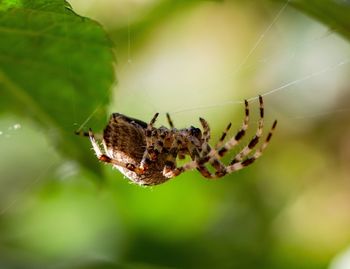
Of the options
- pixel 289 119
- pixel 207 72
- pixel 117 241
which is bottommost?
pixel 117 241

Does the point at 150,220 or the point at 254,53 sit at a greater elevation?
the point at 254,53

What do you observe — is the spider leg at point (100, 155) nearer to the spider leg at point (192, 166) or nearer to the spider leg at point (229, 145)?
the spider leg at point (192, 166)

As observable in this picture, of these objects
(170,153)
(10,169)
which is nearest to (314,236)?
(170,153)

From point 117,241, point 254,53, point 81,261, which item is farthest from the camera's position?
point 254,53

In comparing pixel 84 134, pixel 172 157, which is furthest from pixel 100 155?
pixel 172 157

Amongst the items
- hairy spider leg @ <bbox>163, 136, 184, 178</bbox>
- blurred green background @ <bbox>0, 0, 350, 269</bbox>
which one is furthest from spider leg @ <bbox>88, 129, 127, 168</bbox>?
blurred green background @ <bbox>0, 0, 350, 269</bbox>

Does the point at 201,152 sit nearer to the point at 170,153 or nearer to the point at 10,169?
the point at 170,153

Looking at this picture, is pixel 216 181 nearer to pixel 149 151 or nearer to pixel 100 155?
pixel 149 151
